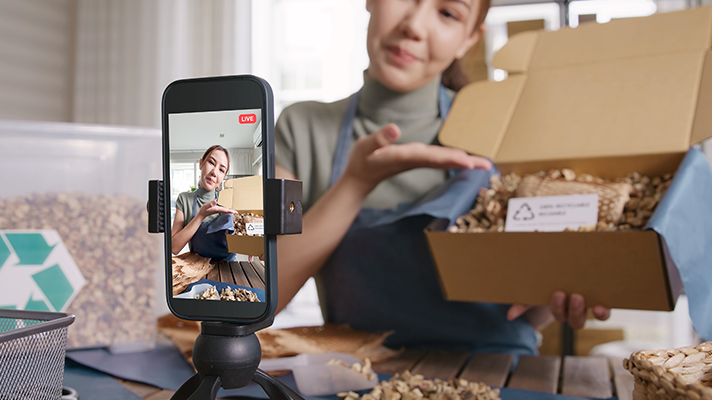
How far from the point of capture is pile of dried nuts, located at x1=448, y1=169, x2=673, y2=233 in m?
0.60

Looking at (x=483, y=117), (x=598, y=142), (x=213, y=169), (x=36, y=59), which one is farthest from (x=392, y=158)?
(x=36, y=59)

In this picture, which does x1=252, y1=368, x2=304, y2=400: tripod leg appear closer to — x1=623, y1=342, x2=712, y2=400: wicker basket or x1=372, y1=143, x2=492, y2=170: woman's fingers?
x1=623, y1=342, x2=712, y2=400: wicker basket

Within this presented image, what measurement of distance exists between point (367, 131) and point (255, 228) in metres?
0.74

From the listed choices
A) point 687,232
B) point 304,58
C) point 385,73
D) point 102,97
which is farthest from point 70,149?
point 304,58

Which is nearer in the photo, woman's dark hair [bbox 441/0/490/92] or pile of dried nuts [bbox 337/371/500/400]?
Answer: pile of dried nuts [bbox 337/371/500/400]

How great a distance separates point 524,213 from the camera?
0.65 m

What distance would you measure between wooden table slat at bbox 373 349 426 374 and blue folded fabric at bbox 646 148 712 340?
360mm

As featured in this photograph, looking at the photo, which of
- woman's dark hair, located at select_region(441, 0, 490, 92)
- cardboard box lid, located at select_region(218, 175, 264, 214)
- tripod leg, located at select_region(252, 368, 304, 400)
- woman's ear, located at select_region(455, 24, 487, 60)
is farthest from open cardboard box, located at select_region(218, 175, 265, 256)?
woman's dark hair, located at select_region(441, 0, 490, 92)

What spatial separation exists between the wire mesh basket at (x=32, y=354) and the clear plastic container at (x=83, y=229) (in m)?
0.22

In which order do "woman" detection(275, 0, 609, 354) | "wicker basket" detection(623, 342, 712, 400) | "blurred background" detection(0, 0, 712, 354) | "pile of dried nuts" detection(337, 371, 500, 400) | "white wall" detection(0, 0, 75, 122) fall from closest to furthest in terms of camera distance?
"wicker basket" detection(623, 342, 712, 400)
"pile of dried nuts" detection(337, 371, 500, 400)
"woman" detection(275, 0, 609, 354)
"blurred background" detection(0, 0, 712, 354)
"white wall" detection(0, 0, 75, 122)

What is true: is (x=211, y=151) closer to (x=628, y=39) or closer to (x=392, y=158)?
(x=392, y=158)

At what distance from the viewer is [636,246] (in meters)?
0.52

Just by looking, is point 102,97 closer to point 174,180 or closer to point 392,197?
point 392,197

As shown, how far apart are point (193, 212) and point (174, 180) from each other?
32 millimetres
